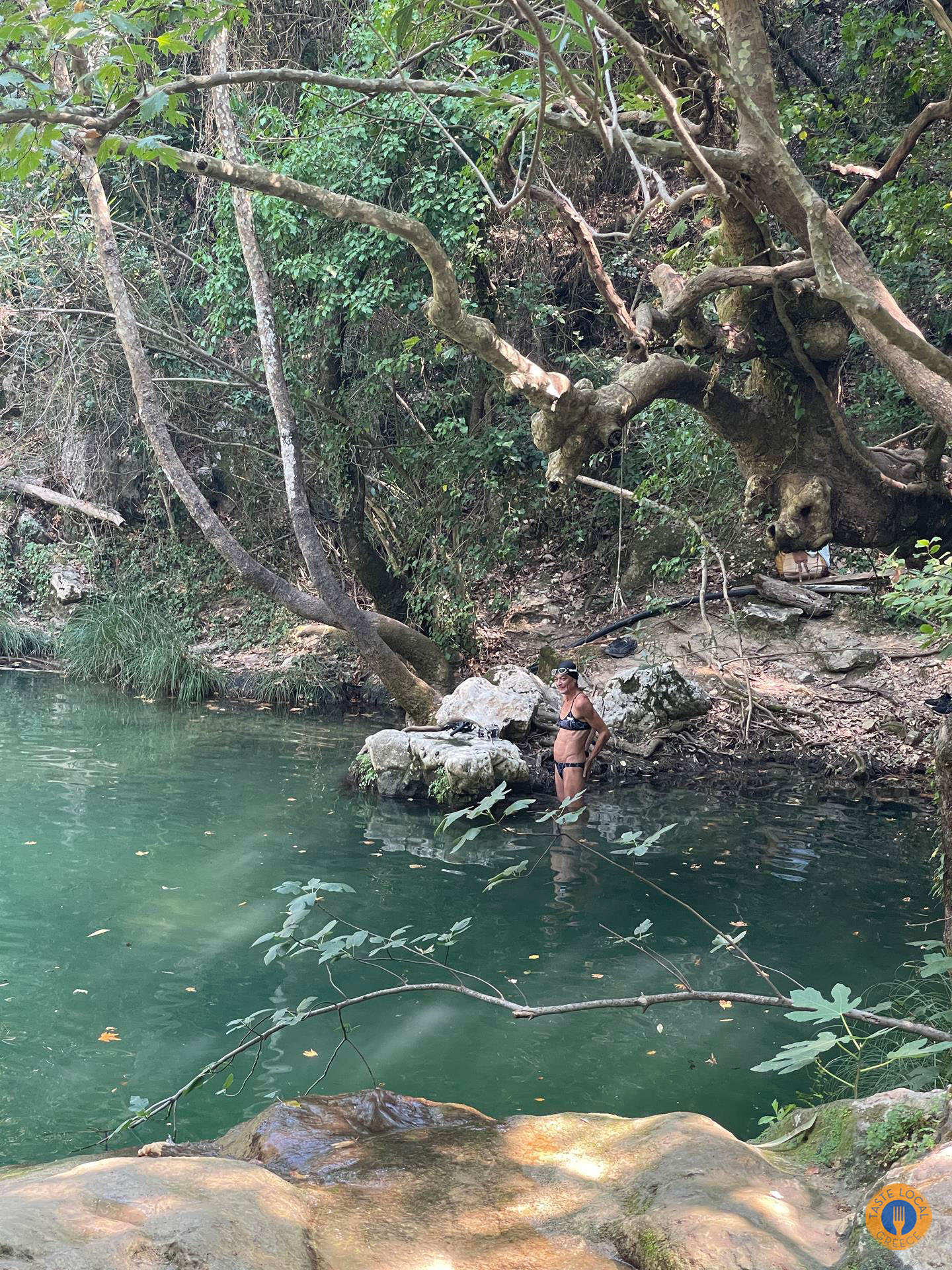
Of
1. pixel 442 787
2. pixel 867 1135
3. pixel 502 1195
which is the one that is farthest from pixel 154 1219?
pixel 442 787

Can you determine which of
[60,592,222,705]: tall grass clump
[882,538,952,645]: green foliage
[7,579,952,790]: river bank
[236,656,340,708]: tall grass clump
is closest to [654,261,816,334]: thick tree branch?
[882,538,952,645]: green foliage

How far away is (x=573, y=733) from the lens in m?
9.67

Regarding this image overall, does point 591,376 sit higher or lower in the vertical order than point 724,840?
higher

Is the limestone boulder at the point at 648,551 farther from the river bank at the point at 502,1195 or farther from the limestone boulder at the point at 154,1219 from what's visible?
the limestone boulder at the point at 154,1219

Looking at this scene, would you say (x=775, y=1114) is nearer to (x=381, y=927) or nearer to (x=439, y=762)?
(x=381, y=927)

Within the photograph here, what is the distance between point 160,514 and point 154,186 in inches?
225

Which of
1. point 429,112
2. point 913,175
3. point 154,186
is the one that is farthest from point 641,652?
point 154,186

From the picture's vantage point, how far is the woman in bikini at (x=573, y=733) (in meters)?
9.63

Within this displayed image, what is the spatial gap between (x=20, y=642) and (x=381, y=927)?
12.8 meters

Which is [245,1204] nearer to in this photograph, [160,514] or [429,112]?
[429,112]

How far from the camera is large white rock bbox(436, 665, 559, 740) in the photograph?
36.3 feet

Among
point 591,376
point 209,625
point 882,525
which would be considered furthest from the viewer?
point 209,625

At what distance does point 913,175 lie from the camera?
25.7ft

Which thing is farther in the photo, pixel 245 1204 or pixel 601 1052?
pixel 601 1052
